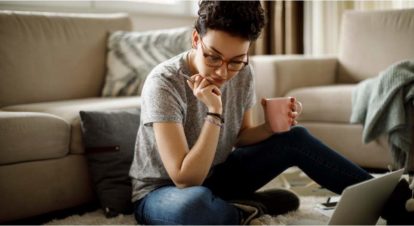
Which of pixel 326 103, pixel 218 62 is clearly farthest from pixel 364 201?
pixel 326 103

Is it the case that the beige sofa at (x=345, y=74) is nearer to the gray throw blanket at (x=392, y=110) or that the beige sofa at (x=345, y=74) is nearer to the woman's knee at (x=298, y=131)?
the gray throw blanket at (x=392, y=110)

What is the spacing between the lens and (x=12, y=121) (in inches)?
69.4

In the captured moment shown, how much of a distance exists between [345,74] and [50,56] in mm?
1731

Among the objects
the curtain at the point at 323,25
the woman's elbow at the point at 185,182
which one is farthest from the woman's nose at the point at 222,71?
the curtain at the point at 323,25

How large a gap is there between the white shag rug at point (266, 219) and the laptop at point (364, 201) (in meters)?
0.31

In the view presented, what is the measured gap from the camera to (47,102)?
2.49m

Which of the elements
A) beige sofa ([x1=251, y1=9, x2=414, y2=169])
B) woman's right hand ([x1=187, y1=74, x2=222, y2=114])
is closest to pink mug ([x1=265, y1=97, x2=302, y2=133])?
woman's right hand ([x1=187, y1=74, x2=222, y2=114])

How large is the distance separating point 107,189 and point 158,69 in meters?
0.57

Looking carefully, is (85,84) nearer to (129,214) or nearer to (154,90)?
(129,214)

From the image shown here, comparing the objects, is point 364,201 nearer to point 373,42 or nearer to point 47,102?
point 47,102

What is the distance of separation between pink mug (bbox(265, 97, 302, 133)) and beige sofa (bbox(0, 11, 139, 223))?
0.75 meters

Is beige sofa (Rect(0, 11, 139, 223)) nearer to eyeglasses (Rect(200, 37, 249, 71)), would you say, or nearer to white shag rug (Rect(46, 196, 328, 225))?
white shag rug (Rect(46, 196, 328, 225))

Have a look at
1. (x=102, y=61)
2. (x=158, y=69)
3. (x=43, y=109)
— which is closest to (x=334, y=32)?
(x=102, y=61)

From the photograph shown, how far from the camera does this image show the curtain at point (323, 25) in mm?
4195
